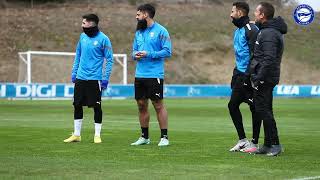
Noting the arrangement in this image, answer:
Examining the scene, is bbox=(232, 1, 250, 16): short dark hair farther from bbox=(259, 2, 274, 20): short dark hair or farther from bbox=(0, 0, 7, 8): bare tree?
bbox=(0, 0, 7, 8): bare tree

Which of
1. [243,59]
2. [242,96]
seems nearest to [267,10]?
[243,59]

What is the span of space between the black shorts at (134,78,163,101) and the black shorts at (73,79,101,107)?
782 millimetres

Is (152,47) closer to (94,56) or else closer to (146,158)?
(94,56)

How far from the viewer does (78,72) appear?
45.7 ft

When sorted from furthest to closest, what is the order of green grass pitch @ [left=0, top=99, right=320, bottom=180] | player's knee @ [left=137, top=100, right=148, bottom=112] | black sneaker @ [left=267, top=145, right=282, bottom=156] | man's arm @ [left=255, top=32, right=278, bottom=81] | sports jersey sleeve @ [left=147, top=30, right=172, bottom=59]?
player's knee @ [left=137, top=100, right=148, bottom=112], sports jersey sleeve @ [left=147, top=30, right=172, bottom=59], black sneaker @ [left=267, top=145, right=282, bottom=156], man's arm @ [left=255, top=32, right=278, bottom=81], green grass pitch @ [left=0, top=99, right=320, bottom=180]

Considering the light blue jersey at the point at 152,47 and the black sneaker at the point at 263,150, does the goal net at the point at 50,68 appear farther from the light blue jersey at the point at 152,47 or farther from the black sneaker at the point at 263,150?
the black sneaker at the point at 263,150

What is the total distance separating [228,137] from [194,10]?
52.6 metres

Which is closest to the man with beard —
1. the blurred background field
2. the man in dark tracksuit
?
the man in dark tracksuit

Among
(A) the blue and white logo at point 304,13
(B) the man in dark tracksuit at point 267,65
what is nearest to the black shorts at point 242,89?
(B) the man in dark tracksuit at point 267,65

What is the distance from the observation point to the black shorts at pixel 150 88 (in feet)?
43.4

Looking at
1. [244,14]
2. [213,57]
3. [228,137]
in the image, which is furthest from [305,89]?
[244,14]

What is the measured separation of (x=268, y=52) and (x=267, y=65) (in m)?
0.18

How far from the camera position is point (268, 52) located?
448 inches

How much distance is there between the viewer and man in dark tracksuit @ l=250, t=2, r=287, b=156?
11430 millimetres
